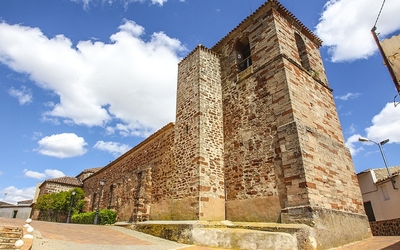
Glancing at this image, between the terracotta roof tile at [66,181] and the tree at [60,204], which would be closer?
the tree at [60,204]

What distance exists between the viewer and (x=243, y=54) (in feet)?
38.7

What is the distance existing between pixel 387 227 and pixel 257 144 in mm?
11105

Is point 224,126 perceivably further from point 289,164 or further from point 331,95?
point 331,95

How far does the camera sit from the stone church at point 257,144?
7207mm

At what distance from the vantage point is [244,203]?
828cm

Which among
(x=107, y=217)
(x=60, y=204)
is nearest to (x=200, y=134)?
(x=107, y=217)

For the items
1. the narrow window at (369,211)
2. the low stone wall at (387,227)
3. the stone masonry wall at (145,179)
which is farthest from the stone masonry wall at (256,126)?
the narrow window at (369,211)

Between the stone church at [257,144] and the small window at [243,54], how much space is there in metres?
0.05

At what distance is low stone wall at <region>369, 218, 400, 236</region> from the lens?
43.2ft

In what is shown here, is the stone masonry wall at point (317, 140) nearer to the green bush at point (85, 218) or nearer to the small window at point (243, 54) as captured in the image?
the small window at point (243, 54)

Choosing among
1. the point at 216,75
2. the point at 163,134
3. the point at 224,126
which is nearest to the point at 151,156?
the point at 163,134

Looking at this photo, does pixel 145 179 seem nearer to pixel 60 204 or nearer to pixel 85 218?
pixel 85 218

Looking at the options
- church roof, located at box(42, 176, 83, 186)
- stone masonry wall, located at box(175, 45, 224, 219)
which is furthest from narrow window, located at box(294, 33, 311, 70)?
church roof, located at box(42, 176, 83, 186)

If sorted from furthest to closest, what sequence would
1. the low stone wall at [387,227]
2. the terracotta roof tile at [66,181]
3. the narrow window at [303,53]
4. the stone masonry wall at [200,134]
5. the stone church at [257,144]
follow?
the terracotta roof tile at [66,181] < the low stone wall at [387,227] < the narrow window at [303,53] < the stone masonry wall at [200,134] < the stone church at [257,144]
